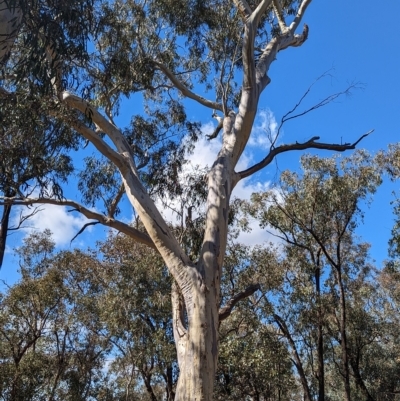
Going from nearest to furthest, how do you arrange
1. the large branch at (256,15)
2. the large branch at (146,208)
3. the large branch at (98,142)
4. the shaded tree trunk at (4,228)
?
1. the large branch at (146,208)
2. the large branch at (98,142)
3. the large branch at (256,15)
4. the shaded tree trunk at (4,228)

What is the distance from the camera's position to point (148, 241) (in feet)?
19.4

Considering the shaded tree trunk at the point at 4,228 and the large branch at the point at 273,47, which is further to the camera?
the shaded tree trunk at the point at 4,228

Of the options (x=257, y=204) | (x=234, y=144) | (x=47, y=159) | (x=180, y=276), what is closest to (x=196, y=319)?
(x=180, y=276)

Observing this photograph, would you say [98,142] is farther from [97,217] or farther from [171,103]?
[171,103]

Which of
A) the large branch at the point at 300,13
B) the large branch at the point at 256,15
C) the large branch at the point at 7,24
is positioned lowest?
the large branch at the point at 7,24

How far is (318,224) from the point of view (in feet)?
39.8

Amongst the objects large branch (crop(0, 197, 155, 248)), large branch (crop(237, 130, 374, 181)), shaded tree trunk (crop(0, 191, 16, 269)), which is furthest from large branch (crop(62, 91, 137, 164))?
shaded tree trunk (crop(0, 191, 16, 269))

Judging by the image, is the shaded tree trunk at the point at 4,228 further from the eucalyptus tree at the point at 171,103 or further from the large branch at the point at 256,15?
the large branch at the point at 256,15

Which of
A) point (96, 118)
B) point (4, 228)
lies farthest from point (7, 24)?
point (4, 228)

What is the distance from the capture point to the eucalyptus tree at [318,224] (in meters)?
11.4

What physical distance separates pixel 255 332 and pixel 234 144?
484cm

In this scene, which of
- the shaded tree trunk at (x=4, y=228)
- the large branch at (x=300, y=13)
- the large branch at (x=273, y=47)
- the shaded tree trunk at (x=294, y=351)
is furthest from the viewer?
the shaded tree trunk at (x=294, y=351)

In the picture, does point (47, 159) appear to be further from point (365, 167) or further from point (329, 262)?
point (329, 262)

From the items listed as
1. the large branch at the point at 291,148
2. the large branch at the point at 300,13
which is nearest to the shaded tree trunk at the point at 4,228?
the large branch at the point at 291,148
